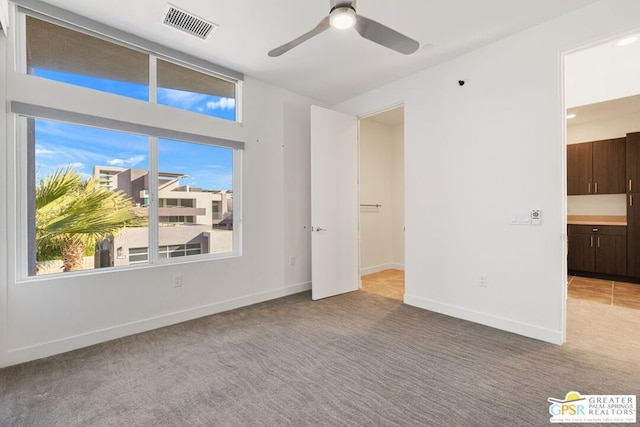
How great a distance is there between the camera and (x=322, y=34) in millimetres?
2703

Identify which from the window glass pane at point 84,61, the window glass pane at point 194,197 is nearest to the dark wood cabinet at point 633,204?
the window glass pane at point 194,197

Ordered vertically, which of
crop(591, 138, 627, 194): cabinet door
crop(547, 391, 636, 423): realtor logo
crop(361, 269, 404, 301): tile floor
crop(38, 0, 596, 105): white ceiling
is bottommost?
crop(547, 391, 636, 423): realtor logo

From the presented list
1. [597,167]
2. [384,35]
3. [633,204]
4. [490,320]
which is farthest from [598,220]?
[384,35]

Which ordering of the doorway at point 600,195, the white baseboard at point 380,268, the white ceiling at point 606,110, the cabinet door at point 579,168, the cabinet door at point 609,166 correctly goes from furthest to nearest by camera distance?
the white baseboard at point 380,268, the cabinet door at point 579,168, the cabinet door at point 609,166, the white ceiling at point 606,110, the doorway at point 600,195

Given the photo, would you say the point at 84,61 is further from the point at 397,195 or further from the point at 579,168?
the point at 579,168

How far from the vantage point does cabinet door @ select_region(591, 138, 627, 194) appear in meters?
4.71

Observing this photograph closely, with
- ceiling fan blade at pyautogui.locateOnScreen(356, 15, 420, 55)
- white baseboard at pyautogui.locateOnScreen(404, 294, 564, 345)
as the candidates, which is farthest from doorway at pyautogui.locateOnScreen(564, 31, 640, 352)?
ceiling fan blade at pyautogui.locateOnScreen(356, 15, 420, 55)

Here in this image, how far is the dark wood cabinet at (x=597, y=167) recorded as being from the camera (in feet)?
15.5

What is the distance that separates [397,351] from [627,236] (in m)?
4.66

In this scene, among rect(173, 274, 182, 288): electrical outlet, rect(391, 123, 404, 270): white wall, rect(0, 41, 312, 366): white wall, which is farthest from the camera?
rect(391, 123, 404, 270): white wall

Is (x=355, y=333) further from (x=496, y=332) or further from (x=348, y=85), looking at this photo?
(x=348, y=85)

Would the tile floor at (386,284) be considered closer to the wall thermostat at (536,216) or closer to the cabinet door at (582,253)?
the wall thermostat at (536,216)

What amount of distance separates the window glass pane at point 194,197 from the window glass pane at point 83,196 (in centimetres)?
19

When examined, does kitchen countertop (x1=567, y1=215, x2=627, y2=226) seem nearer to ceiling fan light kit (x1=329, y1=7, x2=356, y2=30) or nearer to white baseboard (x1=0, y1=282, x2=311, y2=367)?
white baseboard (x1=0, y1=282, x2=311, y2=367)
